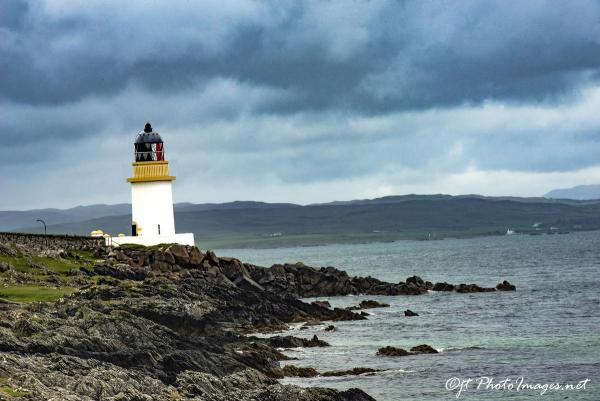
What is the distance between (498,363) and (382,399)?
9492 mm

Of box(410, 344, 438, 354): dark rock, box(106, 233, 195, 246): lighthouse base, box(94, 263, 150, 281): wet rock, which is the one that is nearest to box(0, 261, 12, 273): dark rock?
box(94, 263, 150, 281): wet rock

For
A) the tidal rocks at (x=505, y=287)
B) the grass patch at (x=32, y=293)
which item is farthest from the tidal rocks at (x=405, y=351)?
the tidal rocks at (x=505, y=287)

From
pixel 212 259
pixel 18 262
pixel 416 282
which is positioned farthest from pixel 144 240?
pixel 416 282

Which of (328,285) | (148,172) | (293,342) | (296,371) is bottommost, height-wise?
(296,371)

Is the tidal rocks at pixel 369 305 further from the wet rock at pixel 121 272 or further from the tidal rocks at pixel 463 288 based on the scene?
Answer: the wet rock at pixel 121 272

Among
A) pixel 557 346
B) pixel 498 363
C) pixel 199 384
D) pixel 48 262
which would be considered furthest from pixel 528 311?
pixel 199 384

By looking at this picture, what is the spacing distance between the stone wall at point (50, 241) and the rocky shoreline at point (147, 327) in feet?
5.85

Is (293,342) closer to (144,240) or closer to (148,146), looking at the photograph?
(144,240)

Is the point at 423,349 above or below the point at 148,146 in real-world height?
below

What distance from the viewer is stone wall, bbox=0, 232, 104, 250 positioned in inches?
2520

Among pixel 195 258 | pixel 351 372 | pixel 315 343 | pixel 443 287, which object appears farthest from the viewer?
pixel 443 287

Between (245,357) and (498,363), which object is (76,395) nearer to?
(245,357)

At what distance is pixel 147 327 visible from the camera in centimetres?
3778

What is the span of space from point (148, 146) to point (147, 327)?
126 feet
